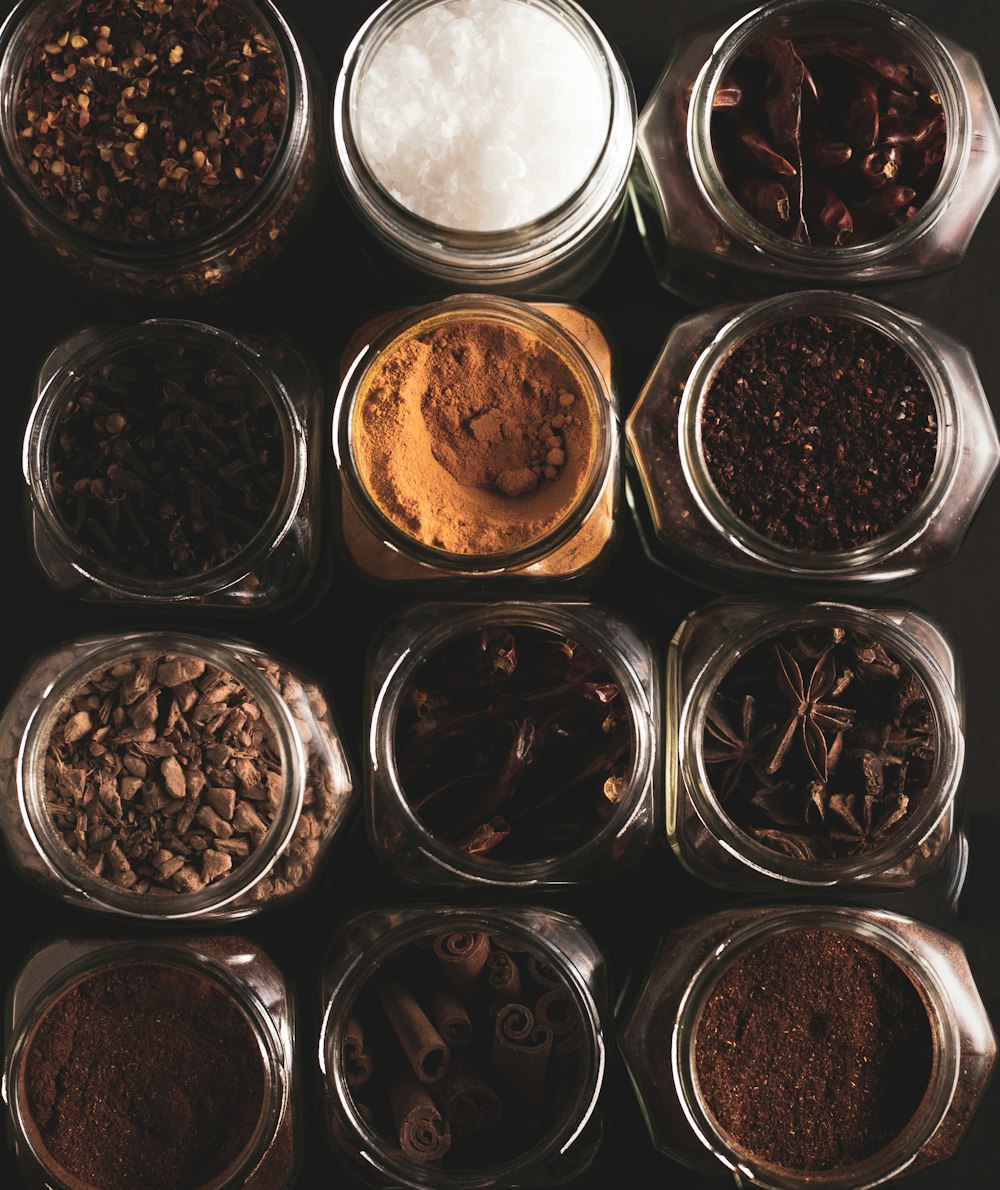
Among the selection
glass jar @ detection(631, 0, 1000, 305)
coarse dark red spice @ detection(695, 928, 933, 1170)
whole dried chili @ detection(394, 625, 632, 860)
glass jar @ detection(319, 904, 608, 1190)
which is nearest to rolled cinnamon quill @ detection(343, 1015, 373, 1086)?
glass jar @ detection(319, 904, 608, 1190)

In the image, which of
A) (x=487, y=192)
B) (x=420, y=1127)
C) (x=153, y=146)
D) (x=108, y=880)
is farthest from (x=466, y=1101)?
(x=153, y=146)

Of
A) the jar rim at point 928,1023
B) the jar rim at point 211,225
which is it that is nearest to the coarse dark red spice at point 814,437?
the jar rim at point 928,1023

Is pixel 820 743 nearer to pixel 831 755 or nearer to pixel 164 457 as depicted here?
pixel 831 755

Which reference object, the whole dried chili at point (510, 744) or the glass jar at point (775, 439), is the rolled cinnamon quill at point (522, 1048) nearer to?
the whole dried chili at point (510, 744)

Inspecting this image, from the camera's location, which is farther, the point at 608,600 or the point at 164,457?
the point at 608,600

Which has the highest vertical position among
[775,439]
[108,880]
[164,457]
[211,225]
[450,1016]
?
[211,225]

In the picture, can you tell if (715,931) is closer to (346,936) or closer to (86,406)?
(346,936)
